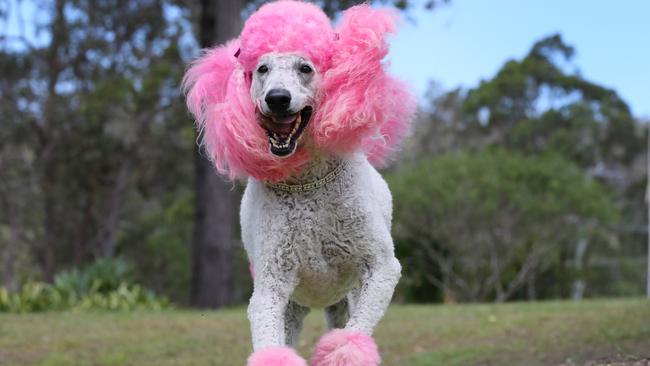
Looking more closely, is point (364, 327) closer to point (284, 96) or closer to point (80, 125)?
point (284, 96)

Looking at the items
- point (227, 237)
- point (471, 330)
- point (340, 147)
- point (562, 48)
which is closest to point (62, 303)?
point (227, 237)

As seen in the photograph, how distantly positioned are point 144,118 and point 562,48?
577 inches

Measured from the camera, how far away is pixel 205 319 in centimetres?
1012

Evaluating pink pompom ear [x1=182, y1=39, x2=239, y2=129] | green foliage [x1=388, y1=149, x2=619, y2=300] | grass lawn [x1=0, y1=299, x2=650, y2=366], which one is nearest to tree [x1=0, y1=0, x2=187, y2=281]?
green foliage [x1=388, y1=149, x2=619, y2=300]

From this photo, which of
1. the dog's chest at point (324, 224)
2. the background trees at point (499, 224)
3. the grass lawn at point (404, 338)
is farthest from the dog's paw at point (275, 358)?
the background trees at point (499, 224)

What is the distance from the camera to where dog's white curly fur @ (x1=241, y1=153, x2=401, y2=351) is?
3.26m

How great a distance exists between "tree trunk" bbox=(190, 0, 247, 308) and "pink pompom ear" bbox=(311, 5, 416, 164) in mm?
9049

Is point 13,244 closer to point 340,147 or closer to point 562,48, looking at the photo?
point 562,48

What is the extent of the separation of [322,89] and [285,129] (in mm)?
218

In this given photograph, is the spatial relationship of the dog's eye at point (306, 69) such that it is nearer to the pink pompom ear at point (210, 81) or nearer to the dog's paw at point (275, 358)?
the pink pompom ear at point (210, 81)

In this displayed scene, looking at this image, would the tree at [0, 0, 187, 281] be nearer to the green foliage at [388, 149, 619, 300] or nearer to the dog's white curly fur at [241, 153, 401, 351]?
the green foliage at [388, 149, 619, 300]

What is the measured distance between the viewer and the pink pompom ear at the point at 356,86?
3146 mm

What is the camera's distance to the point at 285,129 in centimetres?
315

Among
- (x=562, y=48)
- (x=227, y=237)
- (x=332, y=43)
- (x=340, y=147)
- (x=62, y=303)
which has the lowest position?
(x=62, y=303)
